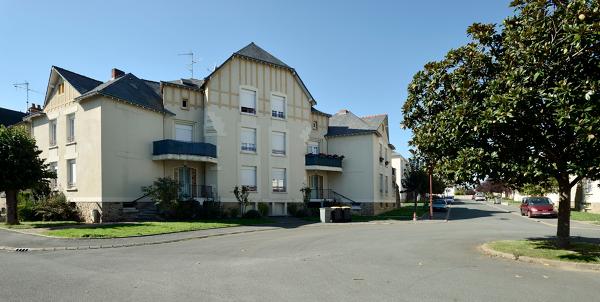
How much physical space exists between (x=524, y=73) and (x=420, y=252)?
523 cm

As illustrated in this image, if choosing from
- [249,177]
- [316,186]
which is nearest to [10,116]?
[249,177]

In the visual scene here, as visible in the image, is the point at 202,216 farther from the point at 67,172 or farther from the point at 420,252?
the point at 420,252

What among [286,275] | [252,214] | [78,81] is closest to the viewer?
[286,275]

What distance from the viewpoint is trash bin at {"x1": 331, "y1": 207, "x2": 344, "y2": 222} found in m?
27.0

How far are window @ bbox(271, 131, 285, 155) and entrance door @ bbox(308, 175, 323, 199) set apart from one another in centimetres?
379

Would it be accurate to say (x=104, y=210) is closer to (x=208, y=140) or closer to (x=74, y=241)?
(x=208, y=140)

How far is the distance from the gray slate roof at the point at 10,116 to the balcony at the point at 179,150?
2048 centimetres

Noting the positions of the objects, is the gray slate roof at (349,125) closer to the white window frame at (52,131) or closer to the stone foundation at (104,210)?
the stone foundation at (104,210)

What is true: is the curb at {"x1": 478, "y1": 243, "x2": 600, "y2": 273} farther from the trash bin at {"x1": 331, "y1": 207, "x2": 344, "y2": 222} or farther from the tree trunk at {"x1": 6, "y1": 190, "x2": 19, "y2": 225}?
the tree trunk at {"x1": 6, "y1": 190, "x2": 19, "y2": 225}

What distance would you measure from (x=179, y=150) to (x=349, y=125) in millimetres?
15821

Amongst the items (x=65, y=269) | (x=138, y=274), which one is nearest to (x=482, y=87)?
(x=138, y=274)

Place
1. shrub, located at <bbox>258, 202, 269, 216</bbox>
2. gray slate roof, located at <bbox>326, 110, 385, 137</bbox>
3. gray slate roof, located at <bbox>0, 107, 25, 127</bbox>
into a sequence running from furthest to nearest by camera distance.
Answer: gray slate roof, located at <bbox>0, 107, 25, 127</bbox>, gray slate roof, located at <bbox>326, 110, 385, 137</bbox>, shrub, located at <bbox>258, 202, 269, 216</bbox>

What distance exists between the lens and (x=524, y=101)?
9.99 metres

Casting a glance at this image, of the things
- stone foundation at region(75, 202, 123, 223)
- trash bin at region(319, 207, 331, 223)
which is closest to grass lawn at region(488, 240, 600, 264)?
trash bin at region(319, 207, 331, 223)
